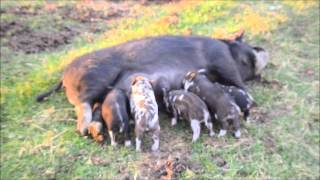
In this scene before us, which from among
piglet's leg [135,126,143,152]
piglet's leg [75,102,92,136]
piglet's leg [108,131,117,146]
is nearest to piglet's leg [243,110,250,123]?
piglet's leg [135,126,143,152]

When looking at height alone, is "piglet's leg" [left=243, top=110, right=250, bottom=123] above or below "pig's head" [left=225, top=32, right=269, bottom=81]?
below

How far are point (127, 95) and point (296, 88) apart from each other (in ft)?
6.33

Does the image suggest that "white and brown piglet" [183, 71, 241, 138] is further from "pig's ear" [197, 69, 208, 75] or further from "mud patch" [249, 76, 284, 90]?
"mud patch" [249, 76, 284, 90]

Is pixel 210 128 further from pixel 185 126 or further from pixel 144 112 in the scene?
pixel 144 112

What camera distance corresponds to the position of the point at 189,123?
4590mm

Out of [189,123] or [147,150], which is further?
[189,123]

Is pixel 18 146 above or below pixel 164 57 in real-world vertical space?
below

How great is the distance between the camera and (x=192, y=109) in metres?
4.31

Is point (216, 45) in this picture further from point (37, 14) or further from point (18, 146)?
point (37, 14)

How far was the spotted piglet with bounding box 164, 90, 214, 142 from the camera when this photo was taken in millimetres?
4305

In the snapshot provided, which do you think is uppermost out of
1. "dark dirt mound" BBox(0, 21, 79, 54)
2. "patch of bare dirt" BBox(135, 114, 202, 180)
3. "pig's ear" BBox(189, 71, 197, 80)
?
"dark dirt mound" BBox(0, 21, 79, 54)

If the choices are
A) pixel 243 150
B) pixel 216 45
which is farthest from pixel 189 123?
pixel 216 45

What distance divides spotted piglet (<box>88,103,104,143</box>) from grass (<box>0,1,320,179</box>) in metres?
0.07

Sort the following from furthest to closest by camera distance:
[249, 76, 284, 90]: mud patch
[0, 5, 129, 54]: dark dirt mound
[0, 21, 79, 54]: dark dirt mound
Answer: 1. [0, 5, 129, 54]: dark dirt mound
2. [0, 21, 79, 54]: dark dirt mound
3. [249, 76, 284, 90]: mud patch
